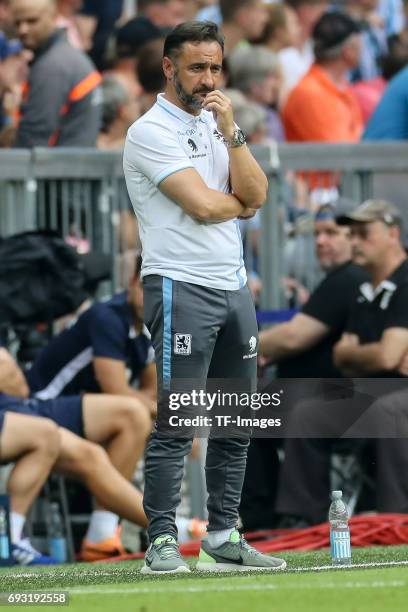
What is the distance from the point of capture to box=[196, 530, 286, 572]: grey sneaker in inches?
278

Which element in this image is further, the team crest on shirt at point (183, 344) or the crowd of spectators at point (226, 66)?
the crowd of spectators at point (226, 66)

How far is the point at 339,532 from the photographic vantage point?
281 inches

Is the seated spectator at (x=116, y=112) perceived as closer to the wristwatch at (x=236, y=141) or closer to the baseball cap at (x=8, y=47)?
the baseball cap at (x=8, y=47)

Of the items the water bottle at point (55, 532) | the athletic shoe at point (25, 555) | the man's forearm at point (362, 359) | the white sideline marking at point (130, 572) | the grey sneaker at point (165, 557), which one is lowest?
the water bottle at point (55, 532)

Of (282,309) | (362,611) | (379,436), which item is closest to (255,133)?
(282,309)

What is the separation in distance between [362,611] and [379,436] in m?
4.19

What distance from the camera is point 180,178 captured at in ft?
22.5

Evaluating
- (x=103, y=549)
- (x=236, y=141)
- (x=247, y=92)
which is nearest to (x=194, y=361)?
(x=236, y=141)

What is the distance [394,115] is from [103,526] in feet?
12.7

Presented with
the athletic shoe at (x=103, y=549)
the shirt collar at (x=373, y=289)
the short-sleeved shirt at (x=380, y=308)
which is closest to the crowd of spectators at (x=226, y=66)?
the shirt collar at (x=373, y=289)

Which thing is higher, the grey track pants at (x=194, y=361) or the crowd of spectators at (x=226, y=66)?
the crowd of spectators at (x=226, y=66)

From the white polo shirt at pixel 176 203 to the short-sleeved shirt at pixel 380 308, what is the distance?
122 inches

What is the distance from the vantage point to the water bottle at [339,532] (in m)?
7.11

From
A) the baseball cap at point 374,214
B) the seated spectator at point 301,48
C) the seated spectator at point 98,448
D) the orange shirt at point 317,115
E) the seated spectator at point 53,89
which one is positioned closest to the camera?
the seated spectator at point 98,448
